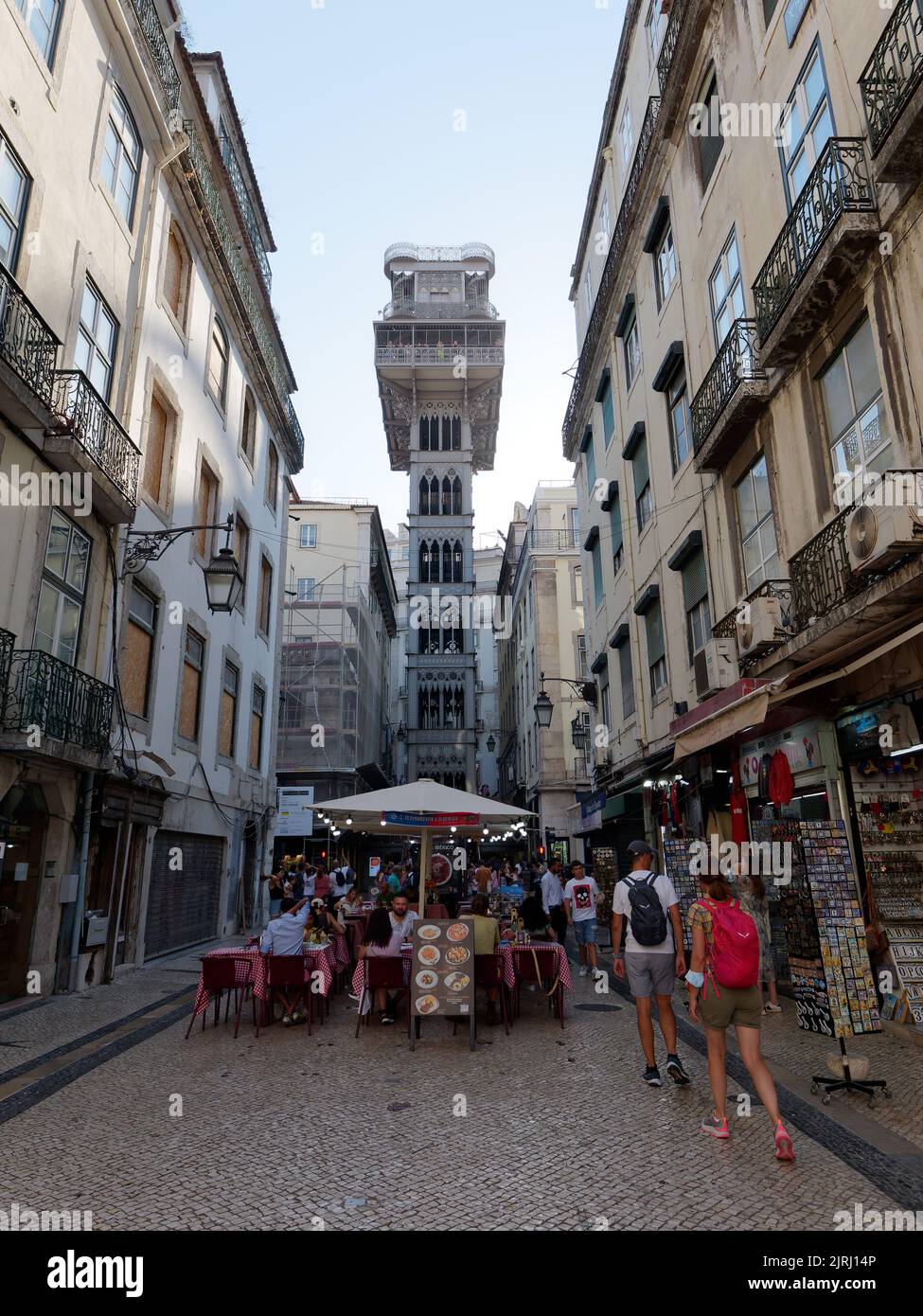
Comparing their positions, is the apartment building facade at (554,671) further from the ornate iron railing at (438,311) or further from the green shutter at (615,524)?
the ornate iron railing at (438,311)

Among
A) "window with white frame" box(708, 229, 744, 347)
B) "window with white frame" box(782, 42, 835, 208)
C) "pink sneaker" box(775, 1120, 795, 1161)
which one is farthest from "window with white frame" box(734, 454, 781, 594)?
"pink sneaker" box(775, 1120, 795, 1161)

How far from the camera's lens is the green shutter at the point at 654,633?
55.0 ft

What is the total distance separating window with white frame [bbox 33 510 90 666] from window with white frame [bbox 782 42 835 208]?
35.6 ft

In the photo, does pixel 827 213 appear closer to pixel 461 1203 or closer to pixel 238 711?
pixel 461 1203

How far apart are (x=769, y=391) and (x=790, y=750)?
485cm

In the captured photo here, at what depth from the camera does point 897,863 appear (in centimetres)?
842

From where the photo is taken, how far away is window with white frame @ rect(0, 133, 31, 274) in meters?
9.61

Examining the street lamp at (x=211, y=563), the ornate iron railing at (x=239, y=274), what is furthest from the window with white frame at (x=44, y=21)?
the street lamp at (x=211, y=563)

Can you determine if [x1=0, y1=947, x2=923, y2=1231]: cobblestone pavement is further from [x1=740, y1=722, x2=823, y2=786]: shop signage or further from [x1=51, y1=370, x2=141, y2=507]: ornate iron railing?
[x1=51, y1=370, x2=141, y2=507]: ornate iron railing

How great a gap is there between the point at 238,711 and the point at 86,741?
937 cm

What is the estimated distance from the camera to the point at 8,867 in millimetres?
10398

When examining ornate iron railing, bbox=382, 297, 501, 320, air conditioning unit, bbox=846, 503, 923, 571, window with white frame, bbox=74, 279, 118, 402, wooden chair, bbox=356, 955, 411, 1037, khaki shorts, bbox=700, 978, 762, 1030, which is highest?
ornate iron railing, bbox=382, 297, 501, 320
